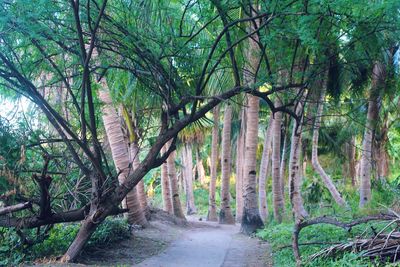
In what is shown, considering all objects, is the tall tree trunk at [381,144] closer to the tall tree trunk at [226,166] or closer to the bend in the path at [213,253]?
the tall tree trunk at [226,166]

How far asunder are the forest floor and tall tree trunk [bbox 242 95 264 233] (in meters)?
0.62

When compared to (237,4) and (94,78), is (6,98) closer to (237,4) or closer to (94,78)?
(94,78)

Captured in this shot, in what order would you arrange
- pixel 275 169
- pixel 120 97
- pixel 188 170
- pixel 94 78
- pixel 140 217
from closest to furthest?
pixel 94 78, pixel 120 97, pixel 140 217, pixel 275 169, pixel 188 170

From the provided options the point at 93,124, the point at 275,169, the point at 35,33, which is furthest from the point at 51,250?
the point at 275,169

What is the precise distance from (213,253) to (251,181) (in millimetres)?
4797

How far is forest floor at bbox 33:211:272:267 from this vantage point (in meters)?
10.5

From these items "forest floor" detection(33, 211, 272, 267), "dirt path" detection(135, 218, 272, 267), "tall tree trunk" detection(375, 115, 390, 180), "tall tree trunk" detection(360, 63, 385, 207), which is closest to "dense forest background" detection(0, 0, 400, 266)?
"forest floor" detection(33, 211, 272, 267)

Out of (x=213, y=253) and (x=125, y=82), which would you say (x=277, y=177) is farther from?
(x=125, y=82)

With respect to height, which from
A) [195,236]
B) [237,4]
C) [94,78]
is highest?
[237,4]

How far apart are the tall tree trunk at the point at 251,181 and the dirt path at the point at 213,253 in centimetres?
68

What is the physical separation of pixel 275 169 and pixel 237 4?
374 inches

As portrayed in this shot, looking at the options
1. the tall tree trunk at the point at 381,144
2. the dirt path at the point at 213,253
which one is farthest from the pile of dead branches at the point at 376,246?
the tall tree trunk at the point at 381,144

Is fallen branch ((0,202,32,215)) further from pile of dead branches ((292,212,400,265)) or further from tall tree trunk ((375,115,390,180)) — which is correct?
tall tree trunk ((375,115,390,180))

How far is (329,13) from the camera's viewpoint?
831 cm
